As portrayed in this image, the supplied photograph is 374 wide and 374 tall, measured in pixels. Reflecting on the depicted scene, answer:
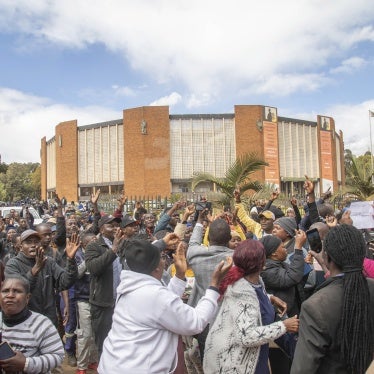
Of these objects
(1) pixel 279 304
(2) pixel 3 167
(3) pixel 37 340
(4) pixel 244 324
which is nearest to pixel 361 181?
(1) pixel 279 304

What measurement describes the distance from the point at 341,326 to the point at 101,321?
11.6 ft

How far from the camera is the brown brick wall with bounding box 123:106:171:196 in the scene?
43781 millimetres

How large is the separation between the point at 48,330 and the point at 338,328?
83.1 inches

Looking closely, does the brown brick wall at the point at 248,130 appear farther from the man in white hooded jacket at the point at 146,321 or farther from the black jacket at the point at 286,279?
the man in white hooded jacket at the point at 146,321

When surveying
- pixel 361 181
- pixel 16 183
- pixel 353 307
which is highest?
pixel 16 183

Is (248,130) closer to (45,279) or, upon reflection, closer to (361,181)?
(361,181)

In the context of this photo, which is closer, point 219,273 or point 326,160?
point 219,273

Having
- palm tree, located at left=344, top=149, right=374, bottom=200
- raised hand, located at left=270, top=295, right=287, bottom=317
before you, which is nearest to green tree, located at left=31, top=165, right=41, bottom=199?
palm tree, located at left=344, top=149, right=374, bottom=200

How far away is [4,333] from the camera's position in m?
3.17

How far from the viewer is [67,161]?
4925cm

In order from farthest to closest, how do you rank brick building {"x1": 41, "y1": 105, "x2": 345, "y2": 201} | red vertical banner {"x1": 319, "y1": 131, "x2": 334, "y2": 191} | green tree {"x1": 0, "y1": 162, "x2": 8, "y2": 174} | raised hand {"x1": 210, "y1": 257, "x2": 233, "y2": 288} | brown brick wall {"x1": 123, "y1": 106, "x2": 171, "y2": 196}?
green tree {"x1": 0, "y1": 162, "x2": 8, "y2": 174}
red vertical banner {"x1": 319, "y1": 131, "x2": 334, "y2": 191}
brick building {"x1": 41, "y1": 105, "x2": 345, "y2": 201}
brown brick wall {"x1": 123, "y1": 106, "x2": 171, "y2": 196}
raised hand {"x1": 210, "y1": 257, "x2": 233, "y2": 288}

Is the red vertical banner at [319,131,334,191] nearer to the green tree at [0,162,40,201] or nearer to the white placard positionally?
the white placard

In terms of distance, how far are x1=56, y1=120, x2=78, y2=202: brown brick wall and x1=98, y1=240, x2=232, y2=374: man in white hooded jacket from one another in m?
47.3

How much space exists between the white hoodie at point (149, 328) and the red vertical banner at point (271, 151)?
4261cm
